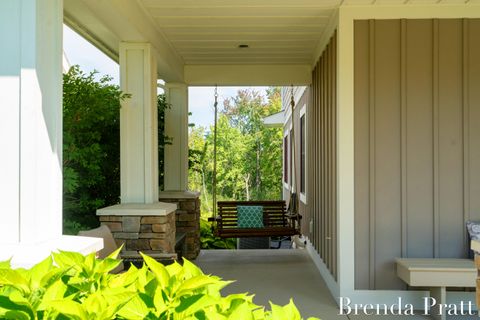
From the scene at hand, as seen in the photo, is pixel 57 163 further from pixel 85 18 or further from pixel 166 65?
pixel 166 65

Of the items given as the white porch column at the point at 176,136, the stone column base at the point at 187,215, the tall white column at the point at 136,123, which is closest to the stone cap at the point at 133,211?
the tall white column at the point at 136,123

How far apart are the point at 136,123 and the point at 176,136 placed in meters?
2.37

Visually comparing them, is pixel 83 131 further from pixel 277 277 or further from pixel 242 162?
pixel 242 162

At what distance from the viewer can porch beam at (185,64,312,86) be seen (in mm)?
7293

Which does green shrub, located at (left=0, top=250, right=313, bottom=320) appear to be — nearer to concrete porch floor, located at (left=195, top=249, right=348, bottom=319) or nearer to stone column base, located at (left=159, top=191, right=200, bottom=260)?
concrete porch floor, located at (left=195, top=249, right=348, bottom=319)

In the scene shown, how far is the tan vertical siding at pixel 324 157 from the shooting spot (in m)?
5.08

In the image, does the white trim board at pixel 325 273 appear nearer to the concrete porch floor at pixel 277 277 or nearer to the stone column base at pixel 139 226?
the concrete porch floor at pixel 277 277

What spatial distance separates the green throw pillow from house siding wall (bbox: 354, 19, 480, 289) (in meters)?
3.60

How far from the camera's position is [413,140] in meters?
4.59

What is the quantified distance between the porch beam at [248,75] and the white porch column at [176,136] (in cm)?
25

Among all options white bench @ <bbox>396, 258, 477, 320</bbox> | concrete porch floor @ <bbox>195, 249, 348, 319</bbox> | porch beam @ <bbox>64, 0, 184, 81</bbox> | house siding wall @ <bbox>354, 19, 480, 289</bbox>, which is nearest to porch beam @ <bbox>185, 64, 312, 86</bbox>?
porch beam @ <bbox>64, 0, 184, 81</bbox>

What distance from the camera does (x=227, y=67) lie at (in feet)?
24.0


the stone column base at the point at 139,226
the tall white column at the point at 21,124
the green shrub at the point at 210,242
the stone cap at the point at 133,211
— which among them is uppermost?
the tall white column at the point at 21,124

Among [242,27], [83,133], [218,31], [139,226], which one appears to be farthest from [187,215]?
[242,27]
